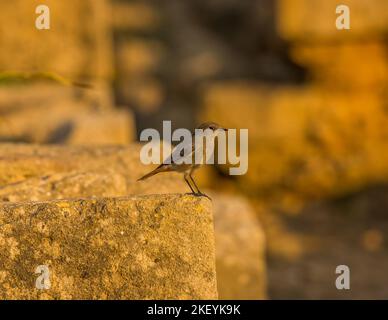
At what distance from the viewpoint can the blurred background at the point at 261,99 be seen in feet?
21.2

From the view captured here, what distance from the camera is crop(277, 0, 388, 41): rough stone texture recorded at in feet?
25.5

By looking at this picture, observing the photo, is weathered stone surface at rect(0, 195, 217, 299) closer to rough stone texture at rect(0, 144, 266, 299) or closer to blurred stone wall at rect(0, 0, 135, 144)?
rough stone texture at rect(0, 144, 266, 299)

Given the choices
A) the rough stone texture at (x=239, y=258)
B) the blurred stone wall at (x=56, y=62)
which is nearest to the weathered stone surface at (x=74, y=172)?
the rough stone texture at (x=239, y=258)

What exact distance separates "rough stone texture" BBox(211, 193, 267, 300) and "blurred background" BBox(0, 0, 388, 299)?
0.10m

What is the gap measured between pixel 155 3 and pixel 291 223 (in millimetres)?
3525

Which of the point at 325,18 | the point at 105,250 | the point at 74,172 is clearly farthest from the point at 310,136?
the point at 105,250

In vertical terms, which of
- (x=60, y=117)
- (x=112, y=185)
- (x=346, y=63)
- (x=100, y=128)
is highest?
(x=346, y=63)

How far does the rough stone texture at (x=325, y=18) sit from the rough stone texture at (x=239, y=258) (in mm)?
3268

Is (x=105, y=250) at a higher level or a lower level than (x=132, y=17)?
lower

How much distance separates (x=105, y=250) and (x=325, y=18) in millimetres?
5518

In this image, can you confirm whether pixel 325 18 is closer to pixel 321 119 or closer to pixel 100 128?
pixel 321 119

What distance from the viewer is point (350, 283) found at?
6422mm

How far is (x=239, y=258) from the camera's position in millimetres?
4551

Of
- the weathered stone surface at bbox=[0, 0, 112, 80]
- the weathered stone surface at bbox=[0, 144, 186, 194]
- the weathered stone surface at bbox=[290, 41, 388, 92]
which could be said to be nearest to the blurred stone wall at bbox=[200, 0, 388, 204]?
the weathered stone surface at bbox=[290, 41, 388, 92]
